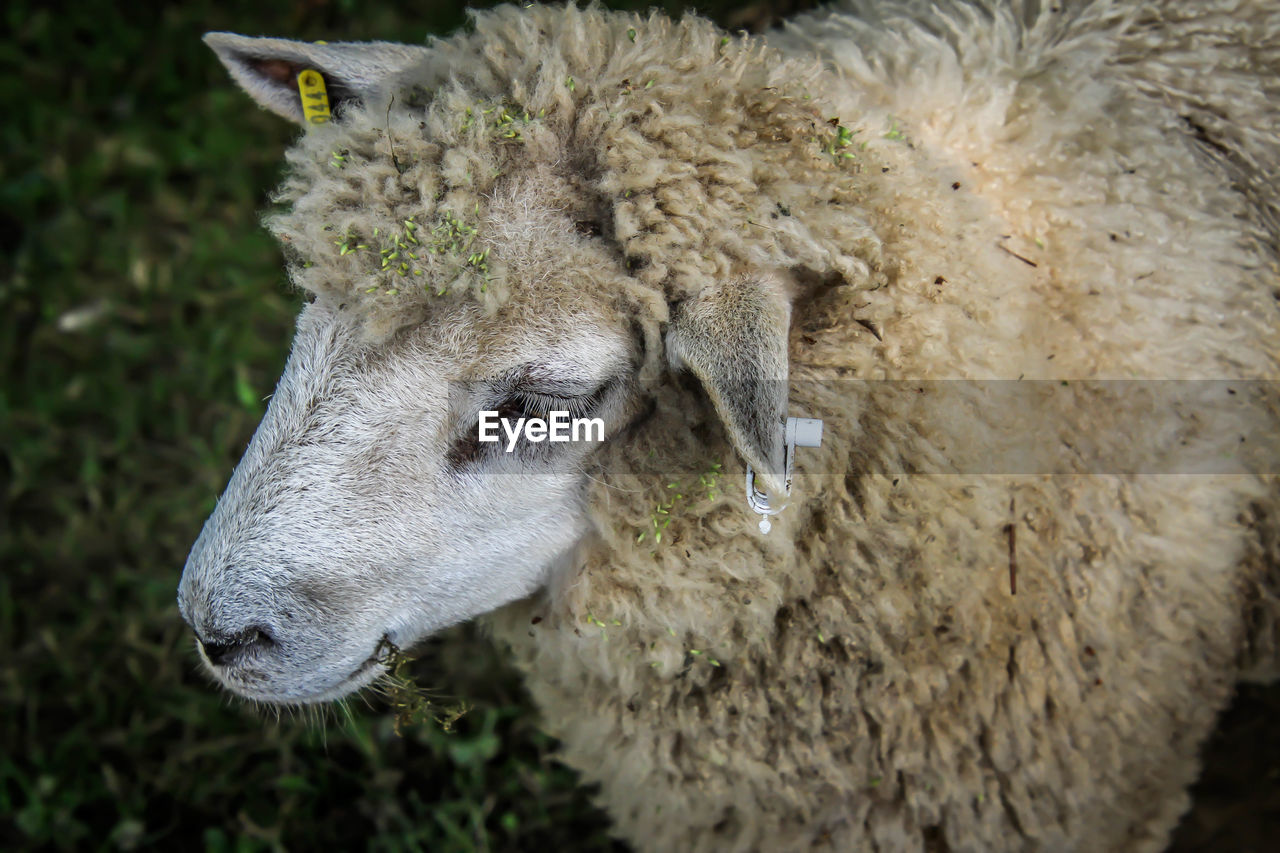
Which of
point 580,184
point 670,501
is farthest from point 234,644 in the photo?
point 580,184

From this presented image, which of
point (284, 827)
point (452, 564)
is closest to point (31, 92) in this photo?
point (284, 827)

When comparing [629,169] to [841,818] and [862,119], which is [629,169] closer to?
[862,119]

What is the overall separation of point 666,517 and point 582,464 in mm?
176

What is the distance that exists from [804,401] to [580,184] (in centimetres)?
51

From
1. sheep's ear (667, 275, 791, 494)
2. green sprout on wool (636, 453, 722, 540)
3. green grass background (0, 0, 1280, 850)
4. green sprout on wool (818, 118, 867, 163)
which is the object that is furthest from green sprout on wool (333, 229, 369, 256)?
green grass background (0, 0, 1280, 850)

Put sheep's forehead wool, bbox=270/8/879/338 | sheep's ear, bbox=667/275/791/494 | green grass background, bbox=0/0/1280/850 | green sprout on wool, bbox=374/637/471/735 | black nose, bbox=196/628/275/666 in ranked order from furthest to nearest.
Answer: green grass background, bbox=0/0/1280/850 → green sprout on wool, bbox=374/637/471/735 → black nose, bbox=196/628/275/666 → sheep's forehead wool, bbox=270/8/879/338 → sheep's ear, bbox=667/275/791/494

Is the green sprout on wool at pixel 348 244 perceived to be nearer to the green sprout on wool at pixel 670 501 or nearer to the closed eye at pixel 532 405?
the closed eye at pixel 532 405

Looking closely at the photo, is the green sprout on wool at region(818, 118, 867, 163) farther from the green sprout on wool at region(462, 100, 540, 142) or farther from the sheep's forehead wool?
the green sprout on wool at region(462, 100, 540, 142)

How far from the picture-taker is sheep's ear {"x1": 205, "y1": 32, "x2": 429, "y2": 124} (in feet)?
5.25

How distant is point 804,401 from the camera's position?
142 centimetres

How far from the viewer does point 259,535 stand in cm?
140

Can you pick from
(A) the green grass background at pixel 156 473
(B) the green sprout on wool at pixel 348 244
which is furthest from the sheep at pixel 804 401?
(A) the green grass background at pixel 156 473

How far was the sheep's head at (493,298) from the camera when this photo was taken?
1286 mm

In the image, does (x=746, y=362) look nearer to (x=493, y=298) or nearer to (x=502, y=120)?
(x=493, y=298)
